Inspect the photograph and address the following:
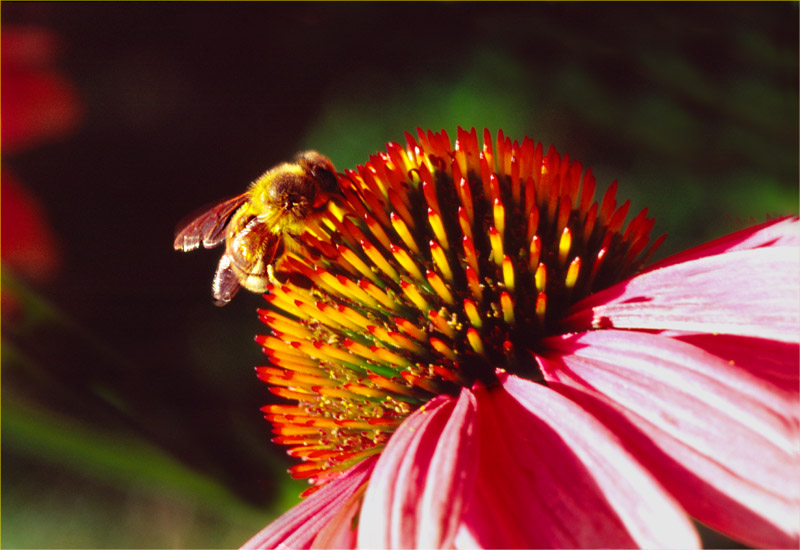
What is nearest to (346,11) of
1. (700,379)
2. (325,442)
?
(325,442)

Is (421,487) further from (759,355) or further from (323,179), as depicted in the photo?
(323,179)

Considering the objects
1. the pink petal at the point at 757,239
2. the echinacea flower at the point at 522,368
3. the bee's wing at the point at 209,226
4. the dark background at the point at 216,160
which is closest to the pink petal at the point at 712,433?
the echinacea flower at the point at 522,368

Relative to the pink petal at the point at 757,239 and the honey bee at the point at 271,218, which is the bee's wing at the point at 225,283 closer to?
the honey bee at the point at 271,218

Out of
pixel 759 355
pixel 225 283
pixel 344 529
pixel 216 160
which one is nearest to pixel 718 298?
pixel 759 355

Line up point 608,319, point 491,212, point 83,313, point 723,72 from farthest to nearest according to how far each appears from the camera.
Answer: point 83,313 → point 723,72 → point 491,212 → point 608,319

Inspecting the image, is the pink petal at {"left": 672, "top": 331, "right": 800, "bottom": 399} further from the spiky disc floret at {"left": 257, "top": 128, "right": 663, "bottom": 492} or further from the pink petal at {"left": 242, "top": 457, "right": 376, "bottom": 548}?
the pink petal at {"left": 242, "top": 457, "right": 376, "bottom": 548}

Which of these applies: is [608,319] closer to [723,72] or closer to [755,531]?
[755,531]

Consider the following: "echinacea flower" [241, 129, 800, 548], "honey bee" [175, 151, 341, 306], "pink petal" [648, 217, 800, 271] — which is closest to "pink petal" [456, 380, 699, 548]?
"echinacea flower" [241, 129, 800, 548]
